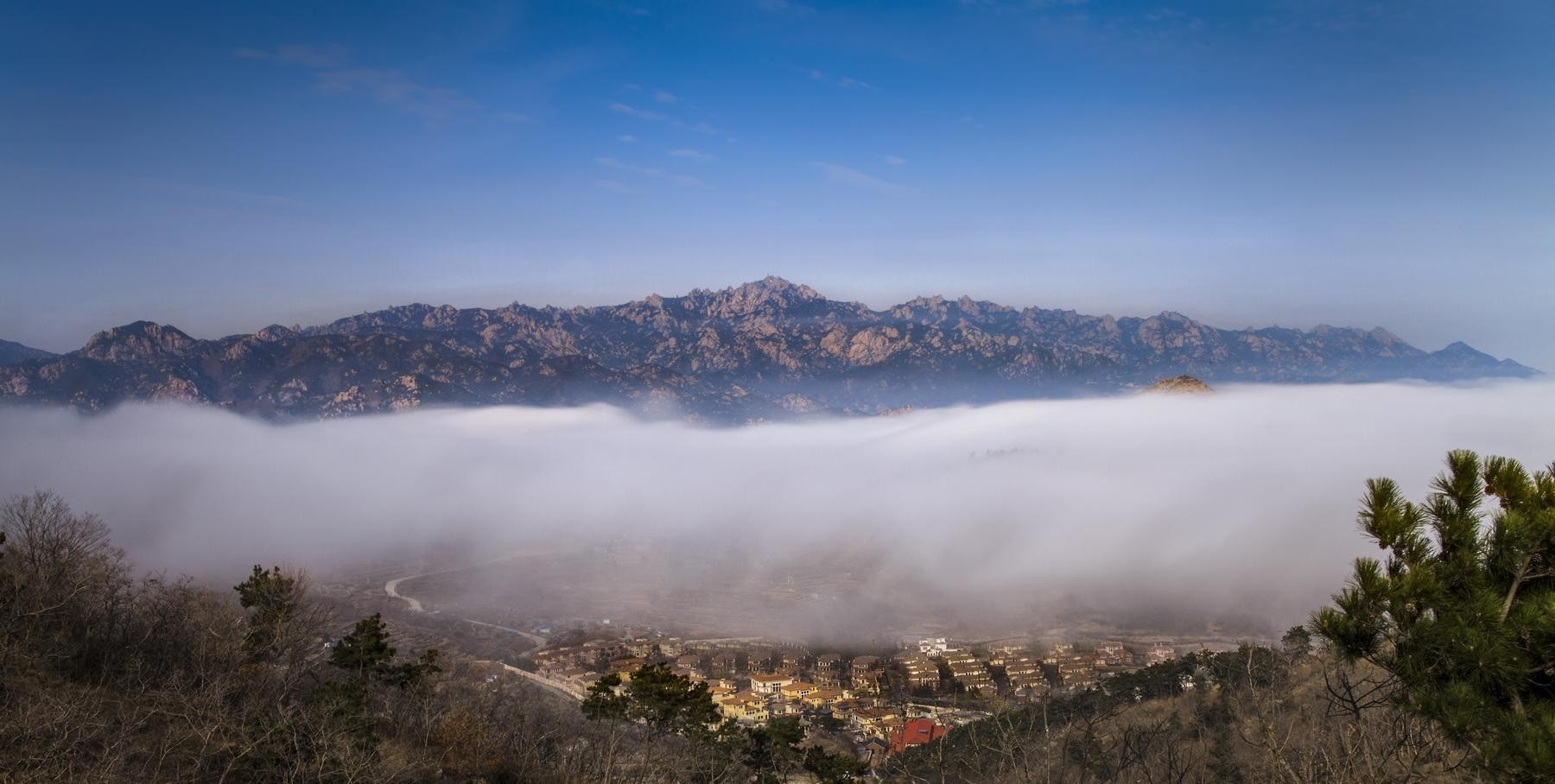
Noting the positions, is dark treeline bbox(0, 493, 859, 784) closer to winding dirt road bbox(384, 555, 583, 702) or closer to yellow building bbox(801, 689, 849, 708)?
yellow building bbox(801, 689, 849, 708)

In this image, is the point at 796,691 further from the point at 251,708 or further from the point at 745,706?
the point at 251,708

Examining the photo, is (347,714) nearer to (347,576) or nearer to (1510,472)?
(1510,472)

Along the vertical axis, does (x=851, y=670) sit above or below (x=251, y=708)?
below

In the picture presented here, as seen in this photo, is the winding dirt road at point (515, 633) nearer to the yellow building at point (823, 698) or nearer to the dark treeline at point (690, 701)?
the yellow building at point (823, 698)

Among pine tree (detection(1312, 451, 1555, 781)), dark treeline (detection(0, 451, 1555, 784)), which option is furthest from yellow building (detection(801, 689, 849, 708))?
pine tree (detection(1312, 451, 1555, 781))

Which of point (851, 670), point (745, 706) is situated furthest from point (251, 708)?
point (851, 670)

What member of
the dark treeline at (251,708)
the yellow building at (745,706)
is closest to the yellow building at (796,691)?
the yellow building at (745,706)
